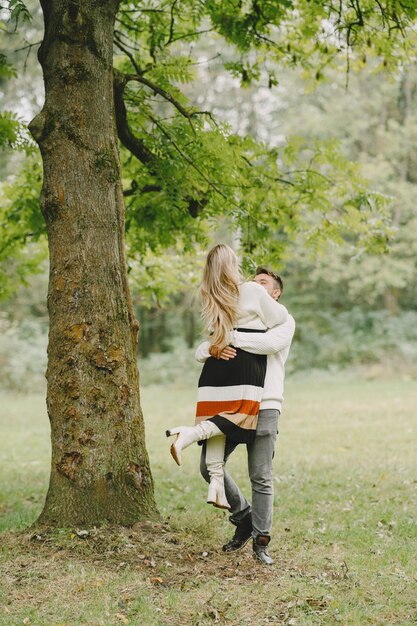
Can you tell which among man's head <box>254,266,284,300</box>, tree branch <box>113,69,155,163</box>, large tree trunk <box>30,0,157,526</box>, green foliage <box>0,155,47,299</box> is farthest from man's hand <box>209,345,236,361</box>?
green foliage <box>0,155,47,299</box>

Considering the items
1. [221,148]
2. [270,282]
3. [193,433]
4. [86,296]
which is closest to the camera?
[193,433]

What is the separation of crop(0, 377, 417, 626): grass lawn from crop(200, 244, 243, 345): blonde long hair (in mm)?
1607

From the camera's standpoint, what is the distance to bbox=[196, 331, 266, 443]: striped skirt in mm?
4824

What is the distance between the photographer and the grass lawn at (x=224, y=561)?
421 centimetres

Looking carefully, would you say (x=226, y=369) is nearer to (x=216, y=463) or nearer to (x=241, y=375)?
(x=241, y=375)

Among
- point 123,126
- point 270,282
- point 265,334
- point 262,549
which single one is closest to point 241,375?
point 265,334

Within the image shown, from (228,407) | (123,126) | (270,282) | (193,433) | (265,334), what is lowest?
(193,433)

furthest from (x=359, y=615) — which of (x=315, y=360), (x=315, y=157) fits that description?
(x=315, y=360)

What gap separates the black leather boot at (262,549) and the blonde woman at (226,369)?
0.42 metres

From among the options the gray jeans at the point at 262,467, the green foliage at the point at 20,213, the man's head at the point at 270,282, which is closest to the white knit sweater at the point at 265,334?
the gray jeans at the point at 262,467

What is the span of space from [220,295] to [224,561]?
1932mm

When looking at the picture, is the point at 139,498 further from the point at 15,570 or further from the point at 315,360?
the point at 315,360

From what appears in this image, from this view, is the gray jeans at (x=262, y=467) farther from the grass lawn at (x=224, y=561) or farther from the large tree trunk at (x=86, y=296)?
the large tree trunk at (x=86, y=296)

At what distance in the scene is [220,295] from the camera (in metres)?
4.98
